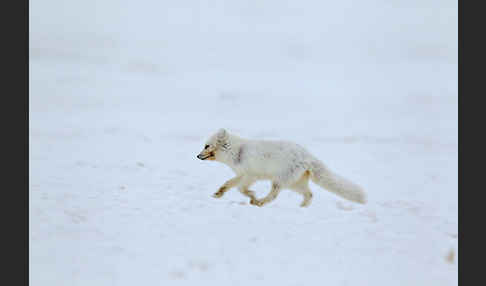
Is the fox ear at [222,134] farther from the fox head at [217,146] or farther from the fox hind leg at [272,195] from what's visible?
the fox hind leg at [272,195]

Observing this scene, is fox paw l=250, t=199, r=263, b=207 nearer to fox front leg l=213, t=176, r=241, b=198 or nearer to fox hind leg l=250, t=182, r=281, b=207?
fox hind leg l=250, t=182, r=281, b=207

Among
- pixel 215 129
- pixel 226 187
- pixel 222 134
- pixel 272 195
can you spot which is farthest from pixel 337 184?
pixel 215 129

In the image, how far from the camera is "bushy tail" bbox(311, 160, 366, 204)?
442 cm

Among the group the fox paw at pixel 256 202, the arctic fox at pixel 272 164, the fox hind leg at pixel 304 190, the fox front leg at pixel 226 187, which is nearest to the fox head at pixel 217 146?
the arctic fox at pixel 272 164

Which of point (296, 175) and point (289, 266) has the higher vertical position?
point (296, 175)

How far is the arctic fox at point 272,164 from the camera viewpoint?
4355 millimetres

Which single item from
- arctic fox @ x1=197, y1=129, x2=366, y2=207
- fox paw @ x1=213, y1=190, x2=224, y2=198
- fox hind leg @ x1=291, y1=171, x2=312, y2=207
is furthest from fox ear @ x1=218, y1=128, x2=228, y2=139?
fox hind leg @ x1=291, y1=171, x2=312, y2=207

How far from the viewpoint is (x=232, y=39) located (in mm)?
11945

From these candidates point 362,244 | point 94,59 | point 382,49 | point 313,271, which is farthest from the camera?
point 382,49

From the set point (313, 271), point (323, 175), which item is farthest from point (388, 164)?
point (313, 271)

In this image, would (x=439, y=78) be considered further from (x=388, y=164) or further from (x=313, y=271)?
(x=313, y=271)

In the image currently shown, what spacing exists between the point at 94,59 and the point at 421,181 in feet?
24.2

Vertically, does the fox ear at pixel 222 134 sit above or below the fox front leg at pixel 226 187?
above

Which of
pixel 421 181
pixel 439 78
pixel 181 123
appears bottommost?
pixel 421 181
